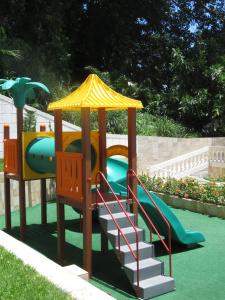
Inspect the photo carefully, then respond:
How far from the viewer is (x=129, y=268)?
6980 millimetres

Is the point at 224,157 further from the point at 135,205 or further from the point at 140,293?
the point at 140,293

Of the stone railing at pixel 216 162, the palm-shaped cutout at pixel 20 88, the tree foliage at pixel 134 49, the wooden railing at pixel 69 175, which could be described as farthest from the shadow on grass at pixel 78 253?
the tree foliage at pixel 134 49

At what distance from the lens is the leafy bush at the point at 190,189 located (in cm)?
1212

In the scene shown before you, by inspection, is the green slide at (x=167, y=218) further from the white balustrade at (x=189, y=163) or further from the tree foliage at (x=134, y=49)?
the tree foliage at (x=134, y=49)

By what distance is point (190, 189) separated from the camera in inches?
513

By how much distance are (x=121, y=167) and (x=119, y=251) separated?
4.17 metres

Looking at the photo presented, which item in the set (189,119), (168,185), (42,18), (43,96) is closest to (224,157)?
(168,185)

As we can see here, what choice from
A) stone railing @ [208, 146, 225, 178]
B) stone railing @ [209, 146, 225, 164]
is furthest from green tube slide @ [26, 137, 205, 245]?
stone railing @ [209, 146, 225, 164]

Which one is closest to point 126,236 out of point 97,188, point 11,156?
point 97,188

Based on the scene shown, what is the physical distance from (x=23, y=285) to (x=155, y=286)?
2239mm

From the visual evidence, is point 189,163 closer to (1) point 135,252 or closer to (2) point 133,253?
(1) point 135,252

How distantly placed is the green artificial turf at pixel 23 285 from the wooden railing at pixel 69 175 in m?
1.92

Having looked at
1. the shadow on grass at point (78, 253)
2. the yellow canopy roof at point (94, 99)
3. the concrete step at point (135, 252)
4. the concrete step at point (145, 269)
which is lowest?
the shadow on grass at point (78, 253)

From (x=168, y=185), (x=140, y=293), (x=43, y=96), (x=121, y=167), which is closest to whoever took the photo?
(x=140, y=293)
